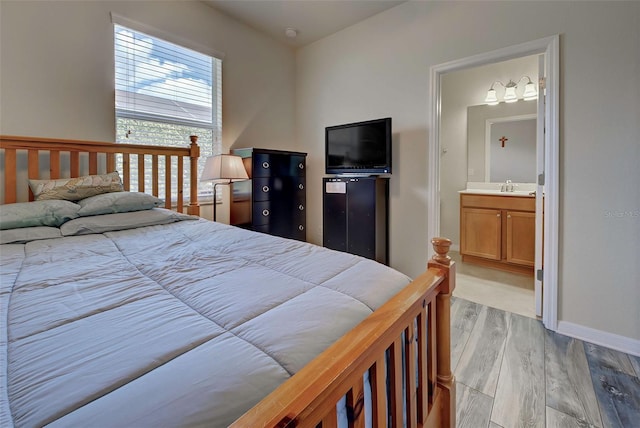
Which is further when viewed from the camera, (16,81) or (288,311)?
(16,81)

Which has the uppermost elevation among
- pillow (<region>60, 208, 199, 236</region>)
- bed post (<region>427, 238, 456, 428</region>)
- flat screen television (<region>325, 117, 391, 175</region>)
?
flat screen television (<region>325, 117, 391, 175</region>)

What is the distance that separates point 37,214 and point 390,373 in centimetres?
193

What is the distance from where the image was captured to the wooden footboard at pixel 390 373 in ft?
1.41

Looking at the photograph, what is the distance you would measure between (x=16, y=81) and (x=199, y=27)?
4.92 ft

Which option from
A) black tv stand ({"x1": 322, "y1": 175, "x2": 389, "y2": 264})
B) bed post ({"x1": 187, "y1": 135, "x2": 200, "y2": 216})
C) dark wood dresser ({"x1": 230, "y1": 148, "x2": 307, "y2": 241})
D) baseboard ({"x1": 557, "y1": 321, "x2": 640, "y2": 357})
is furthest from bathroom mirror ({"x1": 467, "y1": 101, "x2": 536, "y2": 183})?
bed post ({"x1": 187, "y1": 135, "x2": 200, "y2": 216})

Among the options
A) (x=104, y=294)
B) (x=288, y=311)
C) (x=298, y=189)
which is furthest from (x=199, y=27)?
(x=288, y=311)

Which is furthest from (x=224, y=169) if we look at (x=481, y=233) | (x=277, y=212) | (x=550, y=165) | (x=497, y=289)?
(x=481, y=233)

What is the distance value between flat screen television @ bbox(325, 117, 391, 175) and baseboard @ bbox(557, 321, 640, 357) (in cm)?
176

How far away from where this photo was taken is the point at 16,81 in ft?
6.25

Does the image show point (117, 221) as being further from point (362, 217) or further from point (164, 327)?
point (362, 217)

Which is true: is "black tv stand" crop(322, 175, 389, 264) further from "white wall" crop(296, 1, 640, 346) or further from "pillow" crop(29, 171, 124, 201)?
"pillow" crop(29, 171, 124, 201)

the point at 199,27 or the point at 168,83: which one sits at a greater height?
the point at 199,27

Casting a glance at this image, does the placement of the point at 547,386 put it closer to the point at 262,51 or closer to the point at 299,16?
the point at 299,16

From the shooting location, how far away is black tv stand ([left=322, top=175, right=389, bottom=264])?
111 inches
